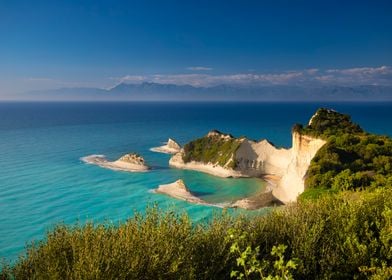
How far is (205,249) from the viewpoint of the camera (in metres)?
16.5

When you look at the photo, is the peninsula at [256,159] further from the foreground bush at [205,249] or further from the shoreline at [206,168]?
the foreground bush at [205,249]

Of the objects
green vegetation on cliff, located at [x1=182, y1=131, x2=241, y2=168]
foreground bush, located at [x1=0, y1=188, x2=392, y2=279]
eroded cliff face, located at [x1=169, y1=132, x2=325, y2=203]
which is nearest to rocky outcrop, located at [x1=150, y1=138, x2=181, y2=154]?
green vegetation on cliff, located at [x1=182, y1=131, x2=241, y2=168]

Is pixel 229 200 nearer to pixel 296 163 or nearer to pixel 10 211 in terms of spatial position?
pixel 296 163

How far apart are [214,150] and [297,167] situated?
84.3ft

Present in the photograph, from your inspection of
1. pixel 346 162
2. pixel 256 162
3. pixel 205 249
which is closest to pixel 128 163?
pixel 256 162

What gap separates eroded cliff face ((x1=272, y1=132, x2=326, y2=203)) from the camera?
55.9m

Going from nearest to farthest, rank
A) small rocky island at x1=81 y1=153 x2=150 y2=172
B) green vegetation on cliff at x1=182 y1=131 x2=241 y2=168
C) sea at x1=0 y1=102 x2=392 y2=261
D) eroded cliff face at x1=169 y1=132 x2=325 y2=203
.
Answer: sea at x1=0 y1=102 x2=392 y2=261
eroded cliff face at x1=169 y1=132 x2=325 y2=203
green vegetation on cliff at x1=182 y1=131 x2=241 y2=168
small rocky island at x1=81 y1=153 x2=150 y2=172

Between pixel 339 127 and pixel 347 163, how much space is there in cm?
1672

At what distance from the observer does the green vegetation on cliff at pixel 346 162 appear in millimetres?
43875

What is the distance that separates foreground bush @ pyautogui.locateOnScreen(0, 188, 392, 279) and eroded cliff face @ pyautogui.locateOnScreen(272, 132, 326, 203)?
35923 millimetres

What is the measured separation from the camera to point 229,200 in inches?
2298

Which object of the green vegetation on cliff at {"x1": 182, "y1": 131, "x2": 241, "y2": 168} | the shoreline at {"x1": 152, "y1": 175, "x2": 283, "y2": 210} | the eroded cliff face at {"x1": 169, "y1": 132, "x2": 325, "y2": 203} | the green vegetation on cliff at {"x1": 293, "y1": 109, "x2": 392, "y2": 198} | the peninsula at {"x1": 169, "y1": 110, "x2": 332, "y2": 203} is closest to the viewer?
the green vegetation on cliff at {"x1": 293, "y1": 109, "x2": 392, "y2": 198}

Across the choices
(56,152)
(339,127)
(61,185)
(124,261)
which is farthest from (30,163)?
(124,261)

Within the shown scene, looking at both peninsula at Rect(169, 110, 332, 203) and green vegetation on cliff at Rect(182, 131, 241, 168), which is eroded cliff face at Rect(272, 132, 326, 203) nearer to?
peninsula at Rect(169, 110, 332, 203)
